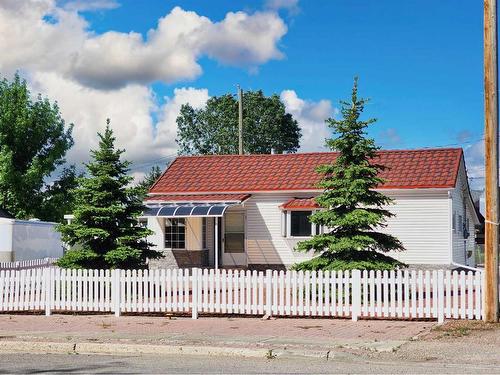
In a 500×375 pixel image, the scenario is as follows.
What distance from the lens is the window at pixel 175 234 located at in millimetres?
30578

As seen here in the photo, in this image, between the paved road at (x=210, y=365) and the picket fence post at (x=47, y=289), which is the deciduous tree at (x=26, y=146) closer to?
the picket fence post at (x=47, y=289)

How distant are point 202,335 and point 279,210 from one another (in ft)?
52.2

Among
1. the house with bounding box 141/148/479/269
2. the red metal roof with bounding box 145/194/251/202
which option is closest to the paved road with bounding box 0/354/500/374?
the house with bounding box 141/148/479/269

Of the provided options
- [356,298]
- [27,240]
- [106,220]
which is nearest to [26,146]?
[27,240]

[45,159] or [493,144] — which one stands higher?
[45,159]

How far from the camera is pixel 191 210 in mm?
28875

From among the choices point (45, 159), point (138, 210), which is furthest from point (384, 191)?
point (45, 159)

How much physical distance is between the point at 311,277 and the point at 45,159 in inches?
1170

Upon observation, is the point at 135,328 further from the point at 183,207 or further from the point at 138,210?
the point at 183,207

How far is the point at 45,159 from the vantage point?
43.7 metres

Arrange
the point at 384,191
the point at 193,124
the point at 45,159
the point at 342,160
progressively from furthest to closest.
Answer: the point at 193,124
the point at 45,159
the point at 384,191
the point at 342,160

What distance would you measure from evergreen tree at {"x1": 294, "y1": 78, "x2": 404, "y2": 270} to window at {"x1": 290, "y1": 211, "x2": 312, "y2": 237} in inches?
326

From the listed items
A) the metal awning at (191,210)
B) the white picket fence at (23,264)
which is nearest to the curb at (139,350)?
the white picket fence at (23,264)

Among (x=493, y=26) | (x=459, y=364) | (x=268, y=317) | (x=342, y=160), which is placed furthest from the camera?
(x=342, y=160)
